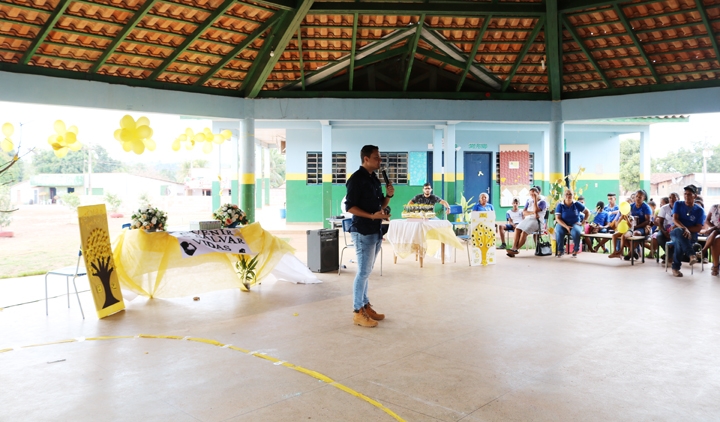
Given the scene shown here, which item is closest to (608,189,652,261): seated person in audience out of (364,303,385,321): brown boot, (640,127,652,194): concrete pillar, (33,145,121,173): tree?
(364,303,385,321): brown boot

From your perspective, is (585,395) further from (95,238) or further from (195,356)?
(95,238)

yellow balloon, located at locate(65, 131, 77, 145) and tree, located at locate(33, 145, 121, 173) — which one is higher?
tree, located at locate(33, 145, 121, 173)

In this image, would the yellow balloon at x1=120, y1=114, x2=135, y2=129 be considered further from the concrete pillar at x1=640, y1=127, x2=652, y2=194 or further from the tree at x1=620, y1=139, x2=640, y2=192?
the tree at x1=620, y1=139, x2=640, y2=192

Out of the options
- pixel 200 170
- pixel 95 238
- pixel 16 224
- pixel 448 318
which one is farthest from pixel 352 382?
pixel 200 170

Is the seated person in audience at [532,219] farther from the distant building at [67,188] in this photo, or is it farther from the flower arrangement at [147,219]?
the distant building at [67,188]

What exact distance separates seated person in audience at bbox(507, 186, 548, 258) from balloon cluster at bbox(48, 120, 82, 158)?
25.5 feet

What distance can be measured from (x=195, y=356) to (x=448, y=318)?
2.49 metres

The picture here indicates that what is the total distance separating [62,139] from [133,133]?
95 centimetres

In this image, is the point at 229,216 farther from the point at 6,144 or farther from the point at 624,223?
the point at 624,223

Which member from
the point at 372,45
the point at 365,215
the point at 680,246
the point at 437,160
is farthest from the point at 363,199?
the point at 437,160

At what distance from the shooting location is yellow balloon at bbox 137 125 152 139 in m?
7.41

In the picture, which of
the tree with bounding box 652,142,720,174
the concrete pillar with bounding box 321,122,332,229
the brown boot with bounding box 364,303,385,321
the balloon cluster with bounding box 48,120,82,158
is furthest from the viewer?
the tree with bounding box 652,142,720,174

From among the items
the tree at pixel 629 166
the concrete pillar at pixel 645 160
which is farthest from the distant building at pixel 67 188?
the tree at pixel 629 166

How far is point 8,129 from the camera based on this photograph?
21.4 feet
